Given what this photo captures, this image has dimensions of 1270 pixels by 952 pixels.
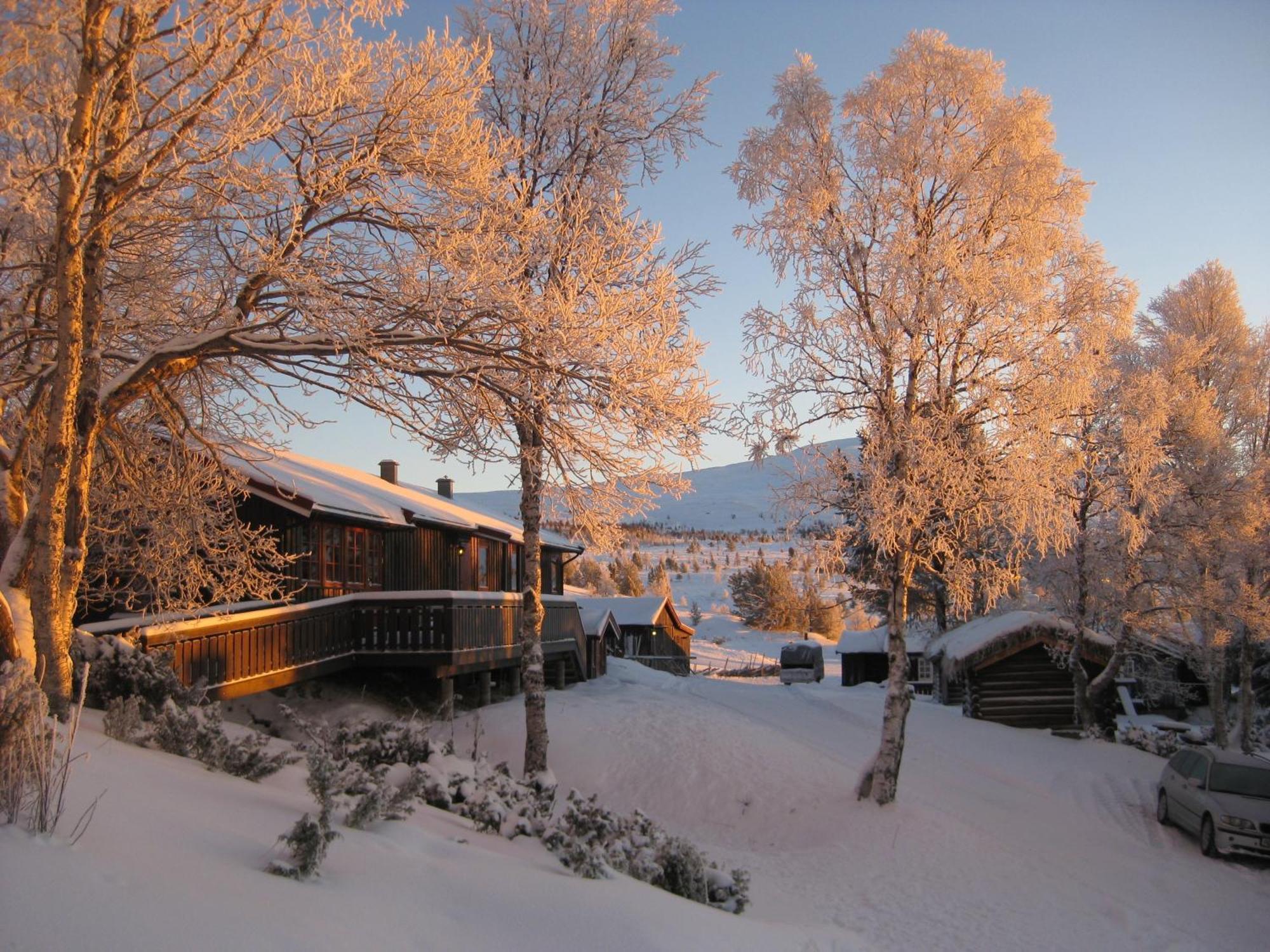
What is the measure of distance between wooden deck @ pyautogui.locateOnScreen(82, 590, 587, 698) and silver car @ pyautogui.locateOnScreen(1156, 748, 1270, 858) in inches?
513

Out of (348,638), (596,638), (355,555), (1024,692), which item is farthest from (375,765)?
(1024,692)

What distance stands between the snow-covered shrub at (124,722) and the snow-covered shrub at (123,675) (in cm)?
83

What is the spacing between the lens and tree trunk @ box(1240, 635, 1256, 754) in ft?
78.7

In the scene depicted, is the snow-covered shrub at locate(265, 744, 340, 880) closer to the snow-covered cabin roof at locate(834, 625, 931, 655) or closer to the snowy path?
the snowy path

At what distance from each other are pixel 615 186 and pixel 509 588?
57.2ft

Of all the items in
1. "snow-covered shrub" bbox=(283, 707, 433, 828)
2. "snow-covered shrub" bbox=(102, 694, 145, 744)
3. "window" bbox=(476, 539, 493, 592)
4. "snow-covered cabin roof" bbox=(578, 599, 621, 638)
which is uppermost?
"window" bbox=(476, 539, 493, 592)

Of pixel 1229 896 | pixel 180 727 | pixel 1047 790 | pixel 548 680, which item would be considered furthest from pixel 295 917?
pixel 548 680

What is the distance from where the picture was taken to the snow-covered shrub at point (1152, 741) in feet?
76.6

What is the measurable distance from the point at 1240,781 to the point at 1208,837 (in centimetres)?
133

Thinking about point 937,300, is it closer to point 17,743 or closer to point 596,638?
point 17,743

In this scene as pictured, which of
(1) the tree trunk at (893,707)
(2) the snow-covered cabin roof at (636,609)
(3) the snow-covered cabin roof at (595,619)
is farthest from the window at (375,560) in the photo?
(2) the snow-covered cabin roof at (636,609)

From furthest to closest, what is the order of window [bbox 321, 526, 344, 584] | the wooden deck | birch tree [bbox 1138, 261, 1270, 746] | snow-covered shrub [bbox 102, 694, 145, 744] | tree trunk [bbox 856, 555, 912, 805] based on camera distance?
birch tree [bbox 1138, 261, 1270, 746], window [bbox 321, 526, 344, 584], tree trunk [bbox 856, 555, 912, 805], the wooden deck, snow-covered shrub [bbox 102, 694, 145, 744]

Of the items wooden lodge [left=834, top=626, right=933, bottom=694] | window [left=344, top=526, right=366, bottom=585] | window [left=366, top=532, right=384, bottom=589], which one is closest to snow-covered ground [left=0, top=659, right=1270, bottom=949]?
window [left=344, top=526, right=366, bottom=585]

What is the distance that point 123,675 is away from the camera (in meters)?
8.56
